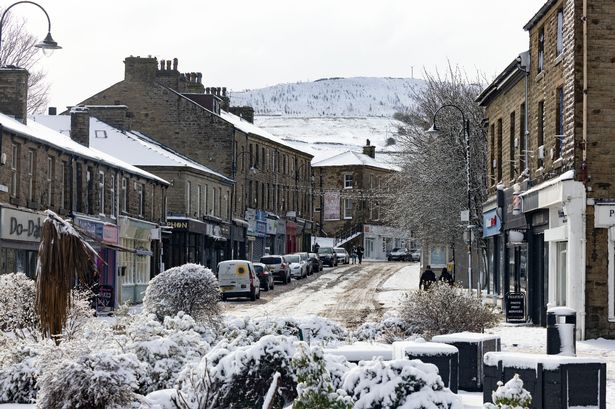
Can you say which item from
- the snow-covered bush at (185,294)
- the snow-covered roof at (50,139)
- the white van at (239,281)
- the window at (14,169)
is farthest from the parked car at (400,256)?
the snow-covered bush at (185,294)

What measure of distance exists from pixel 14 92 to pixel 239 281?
504 inches

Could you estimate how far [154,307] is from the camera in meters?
22.5

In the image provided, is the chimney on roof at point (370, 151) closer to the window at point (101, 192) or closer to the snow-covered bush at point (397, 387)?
the window at point (101, 192)

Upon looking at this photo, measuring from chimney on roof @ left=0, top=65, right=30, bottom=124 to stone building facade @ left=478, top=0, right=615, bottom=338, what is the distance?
16.4m

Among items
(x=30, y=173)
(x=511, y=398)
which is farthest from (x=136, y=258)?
(x=511, y=398)

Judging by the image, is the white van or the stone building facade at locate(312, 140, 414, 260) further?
the stone building facade at locate(312, 140, 414, 260)

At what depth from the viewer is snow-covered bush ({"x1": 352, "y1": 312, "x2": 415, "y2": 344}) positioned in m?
21.9

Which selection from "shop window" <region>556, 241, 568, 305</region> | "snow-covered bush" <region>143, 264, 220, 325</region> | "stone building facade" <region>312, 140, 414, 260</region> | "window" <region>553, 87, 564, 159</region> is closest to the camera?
"snow-covered bush" <region>143, 264, 220, 325</region>

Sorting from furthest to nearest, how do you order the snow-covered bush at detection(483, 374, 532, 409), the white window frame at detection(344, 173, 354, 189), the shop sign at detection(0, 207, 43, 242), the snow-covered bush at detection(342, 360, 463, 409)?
the white window frame at detection(344, 173, 354, 189) < the shop sign at detection(0, 207, 43, 242) < the snow-covered bush at detection(342, 360, 463, 409) < the snow-covered bush at detection(483, 374, 532, 409)

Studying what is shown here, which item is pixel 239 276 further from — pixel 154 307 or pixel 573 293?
pixel 154 307

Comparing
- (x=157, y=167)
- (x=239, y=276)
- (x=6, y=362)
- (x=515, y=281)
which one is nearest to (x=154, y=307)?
(x=6, y=362)

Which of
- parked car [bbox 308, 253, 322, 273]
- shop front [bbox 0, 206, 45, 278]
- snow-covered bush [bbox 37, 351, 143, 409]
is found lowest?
snow-covered bush [bbox 37, 351, 143, 409]

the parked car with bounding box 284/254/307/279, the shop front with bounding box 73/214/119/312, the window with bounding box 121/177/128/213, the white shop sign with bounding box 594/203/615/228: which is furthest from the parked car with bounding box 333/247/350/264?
the white shop sign with bounding box 594/203/615/228

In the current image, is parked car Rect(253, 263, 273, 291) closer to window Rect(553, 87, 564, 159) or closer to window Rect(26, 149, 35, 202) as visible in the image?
window Rect(26, 149, 35, 202)
